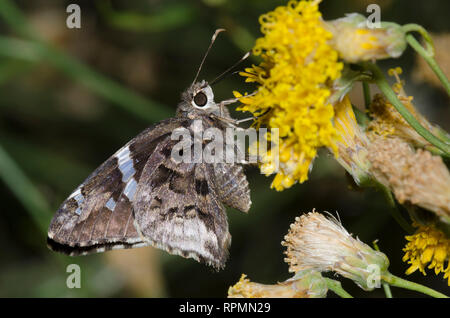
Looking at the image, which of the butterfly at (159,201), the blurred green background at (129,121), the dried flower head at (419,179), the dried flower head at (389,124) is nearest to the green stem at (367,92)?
the dried flower head at (389,124)

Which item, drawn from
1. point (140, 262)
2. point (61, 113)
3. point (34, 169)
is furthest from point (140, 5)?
point (140, 262)

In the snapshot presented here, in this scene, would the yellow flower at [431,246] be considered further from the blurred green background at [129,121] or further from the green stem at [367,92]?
the blurred green background at [129,121]

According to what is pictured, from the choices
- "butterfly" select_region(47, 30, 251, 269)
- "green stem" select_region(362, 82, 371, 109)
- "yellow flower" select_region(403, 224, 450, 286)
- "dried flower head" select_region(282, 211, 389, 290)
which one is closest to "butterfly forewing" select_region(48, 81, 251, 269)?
"butterfly" select_region(47, 30, 251, 269)

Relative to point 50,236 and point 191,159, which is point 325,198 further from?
point 50,236

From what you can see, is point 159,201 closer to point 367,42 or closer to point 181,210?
point 181,210

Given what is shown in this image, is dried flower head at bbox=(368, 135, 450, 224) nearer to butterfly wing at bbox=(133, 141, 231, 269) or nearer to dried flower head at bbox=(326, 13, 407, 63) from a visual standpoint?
dried flower head at bbox=(326, 13, 407, 63)
